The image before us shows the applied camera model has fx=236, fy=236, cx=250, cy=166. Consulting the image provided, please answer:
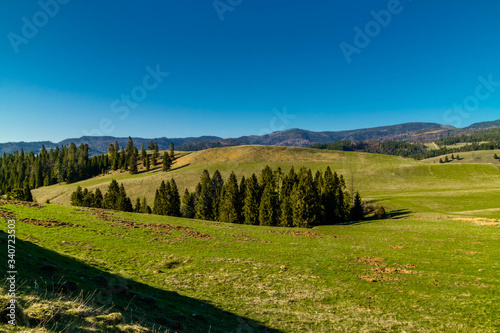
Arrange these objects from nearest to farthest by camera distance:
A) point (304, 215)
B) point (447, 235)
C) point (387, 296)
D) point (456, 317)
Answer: point (456, 317), point (387, 296), point (447, 235), point (304, 215)

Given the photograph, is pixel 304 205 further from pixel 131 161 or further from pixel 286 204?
pixel 131 161

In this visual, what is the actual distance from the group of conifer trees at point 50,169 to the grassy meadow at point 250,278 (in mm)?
140781

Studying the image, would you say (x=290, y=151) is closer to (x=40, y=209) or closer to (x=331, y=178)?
(x=331, y=178)

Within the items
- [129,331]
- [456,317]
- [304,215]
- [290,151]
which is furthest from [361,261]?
[290,151]

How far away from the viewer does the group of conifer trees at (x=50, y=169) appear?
481 ft

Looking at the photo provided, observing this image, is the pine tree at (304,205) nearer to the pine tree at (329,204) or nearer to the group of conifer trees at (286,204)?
the group of conifer trees at (286,204)

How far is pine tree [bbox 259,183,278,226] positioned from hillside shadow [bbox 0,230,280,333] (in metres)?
42.7

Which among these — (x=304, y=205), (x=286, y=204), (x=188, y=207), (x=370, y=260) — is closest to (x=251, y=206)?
(x=286, y=204)

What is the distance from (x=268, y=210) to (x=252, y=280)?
129 ft

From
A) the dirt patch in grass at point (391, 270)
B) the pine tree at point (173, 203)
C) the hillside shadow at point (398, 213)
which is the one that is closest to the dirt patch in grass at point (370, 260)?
the dirt patch in grass at point (391, 270)

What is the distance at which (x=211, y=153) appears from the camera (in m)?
164

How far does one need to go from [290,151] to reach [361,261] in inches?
5529

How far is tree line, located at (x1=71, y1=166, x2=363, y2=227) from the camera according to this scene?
5175 centimetres

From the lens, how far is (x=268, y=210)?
55750mm
